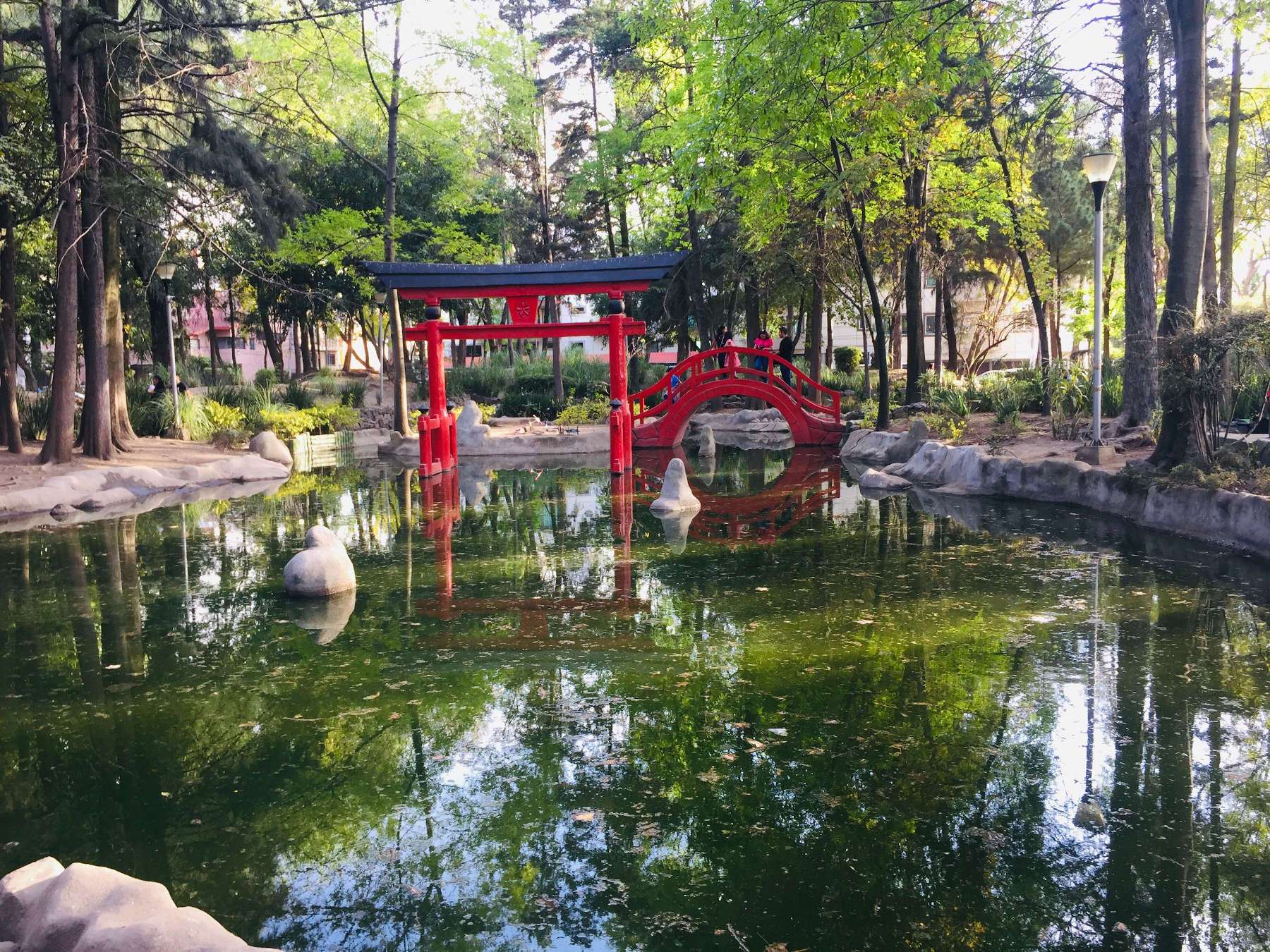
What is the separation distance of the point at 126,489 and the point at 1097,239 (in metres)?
13.4

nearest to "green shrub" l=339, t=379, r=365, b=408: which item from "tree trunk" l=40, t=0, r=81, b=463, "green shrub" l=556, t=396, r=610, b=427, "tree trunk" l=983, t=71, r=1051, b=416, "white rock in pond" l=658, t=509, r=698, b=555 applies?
"green shrub" l=556, t=396, r=610, b=427

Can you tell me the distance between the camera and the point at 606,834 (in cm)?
381

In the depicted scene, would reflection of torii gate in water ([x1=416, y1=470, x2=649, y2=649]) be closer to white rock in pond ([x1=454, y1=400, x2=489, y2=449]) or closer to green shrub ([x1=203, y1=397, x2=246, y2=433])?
green shrub ([x1=203, y1=397, x2=246, y2=433])

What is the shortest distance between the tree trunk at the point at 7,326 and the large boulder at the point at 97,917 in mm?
14626

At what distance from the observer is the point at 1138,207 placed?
12570 millimetres

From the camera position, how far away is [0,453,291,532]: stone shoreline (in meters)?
12.2

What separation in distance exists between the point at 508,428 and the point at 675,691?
18.5 m

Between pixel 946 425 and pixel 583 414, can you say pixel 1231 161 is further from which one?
pixel 583 414

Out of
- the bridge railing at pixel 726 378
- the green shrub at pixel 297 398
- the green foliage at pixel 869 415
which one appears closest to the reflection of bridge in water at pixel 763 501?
the green foliage at pixel 869 415

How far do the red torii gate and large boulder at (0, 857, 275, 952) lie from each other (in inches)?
525

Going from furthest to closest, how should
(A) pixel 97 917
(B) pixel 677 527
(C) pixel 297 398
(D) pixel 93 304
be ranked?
(C) pixel 297 398, (D) pixel 93 304, (B) pixel 677 527, (A) pixel 97 917

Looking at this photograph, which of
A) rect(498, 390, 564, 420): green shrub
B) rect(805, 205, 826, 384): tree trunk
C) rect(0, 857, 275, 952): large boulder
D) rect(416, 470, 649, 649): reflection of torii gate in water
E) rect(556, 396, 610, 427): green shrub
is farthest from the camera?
rect(498, 390, 564, 420): green shrub

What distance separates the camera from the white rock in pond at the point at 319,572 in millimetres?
7758

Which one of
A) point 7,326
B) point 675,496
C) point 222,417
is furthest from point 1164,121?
point 7,326
